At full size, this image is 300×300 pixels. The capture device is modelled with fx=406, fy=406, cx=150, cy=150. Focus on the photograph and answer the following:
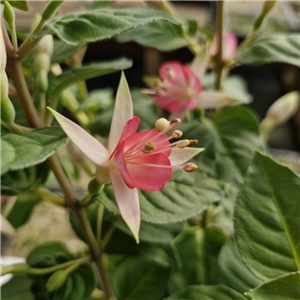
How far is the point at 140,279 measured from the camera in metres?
0.45

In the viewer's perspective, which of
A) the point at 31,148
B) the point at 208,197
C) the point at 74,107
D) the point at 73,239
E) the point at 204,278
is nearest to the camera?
the point at 31,148

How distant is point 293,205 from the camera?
33 centimetres

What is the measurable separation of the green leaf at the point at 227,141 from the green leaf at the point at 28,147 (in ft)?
0.67

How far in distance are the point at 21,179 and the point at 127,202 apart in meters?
0.16

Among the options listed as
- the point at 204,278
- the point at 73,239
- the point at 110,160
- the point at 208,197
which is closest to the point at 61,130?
the point at 110,160

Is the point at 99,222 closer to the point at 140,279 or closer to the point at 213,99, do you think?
the point at 140,279

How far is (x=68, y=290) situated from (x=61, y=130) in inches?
7.1

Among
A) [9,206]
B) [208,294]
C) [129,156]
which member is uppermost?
[129,156]

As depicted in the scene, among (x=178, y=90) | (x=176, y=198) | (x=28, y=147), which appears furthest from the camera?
(x=178, y=90)

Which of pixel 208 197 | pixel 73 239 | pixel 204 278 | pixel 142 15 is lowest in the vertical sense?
pixel 73 239

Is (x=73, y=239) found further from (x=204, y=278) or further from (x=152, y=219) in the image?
(x=152, y=219)

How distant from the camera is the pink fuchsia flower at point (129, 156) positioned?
1.02 feet

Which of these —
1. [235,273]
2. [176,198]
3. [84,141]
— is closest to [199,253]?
[235,273]

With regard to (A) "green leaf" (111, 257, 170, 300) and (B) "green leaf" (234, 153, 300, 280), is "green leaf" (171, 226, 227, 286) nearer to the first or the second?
(A) "green leaf" (111, 257, 170, 300)
